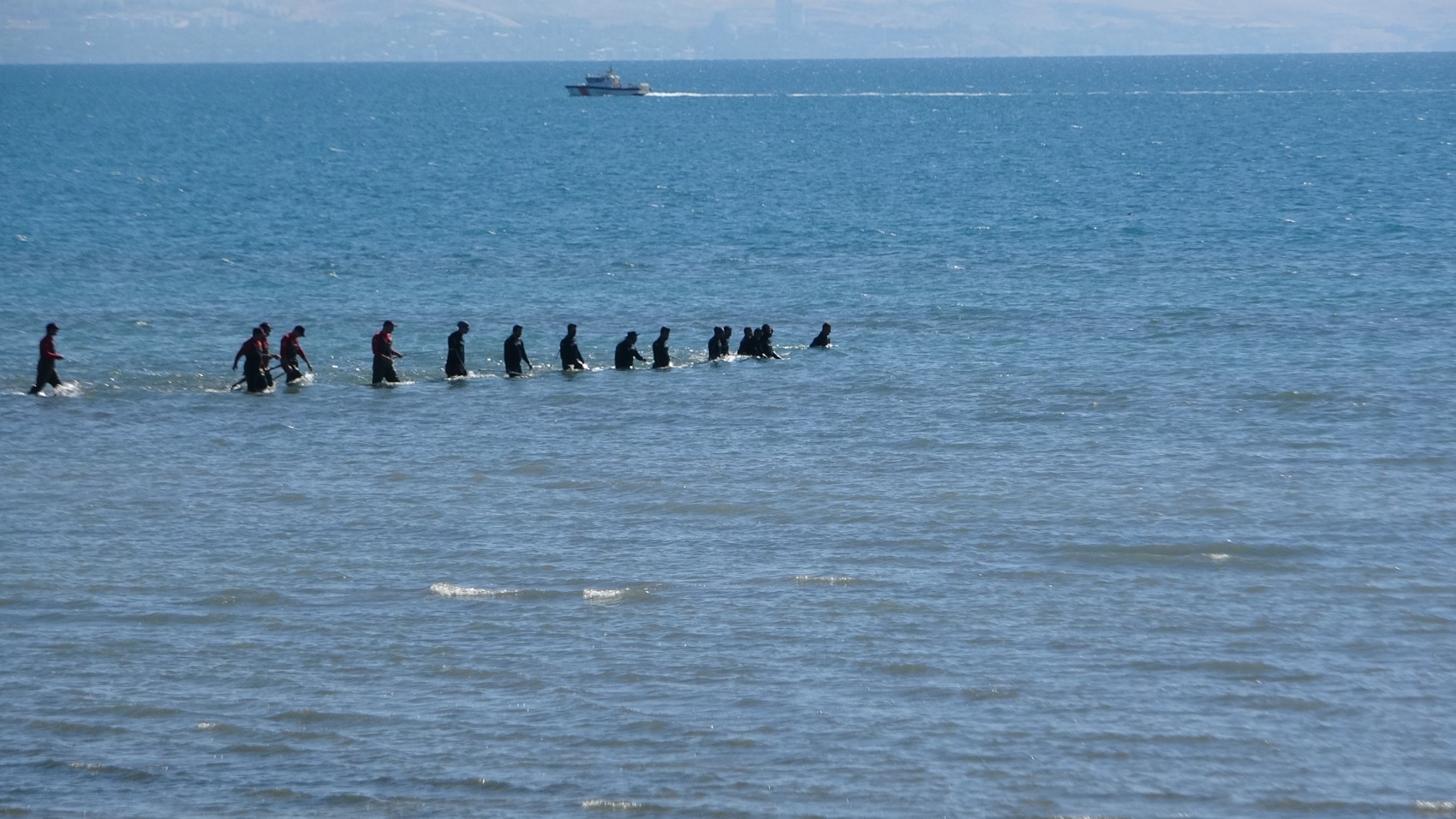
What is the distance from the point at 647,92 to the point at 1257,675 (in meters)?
166

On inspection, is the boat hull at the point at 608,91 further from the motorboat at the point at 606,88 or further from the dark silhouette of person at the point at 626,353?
the dark silhouette of person at the point at 626,353

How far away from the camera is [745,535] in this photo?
18.0 meters

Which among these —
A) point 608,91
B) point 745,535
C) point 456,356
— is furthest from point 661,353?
point 608,91

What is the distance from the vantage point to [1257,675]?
13594 mm

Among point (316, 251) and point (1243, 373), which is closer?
point (1243, 373)

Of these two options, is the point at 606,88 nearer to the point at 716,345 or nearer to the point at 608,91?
the point at 608,91

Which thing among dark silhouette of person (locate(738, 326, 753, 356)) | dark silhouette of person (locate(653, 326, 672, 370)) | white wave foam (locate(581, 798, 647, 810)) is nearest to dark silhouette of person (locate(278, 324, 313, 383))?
dark silhouette of person (locate(653, 326, 672, 370))

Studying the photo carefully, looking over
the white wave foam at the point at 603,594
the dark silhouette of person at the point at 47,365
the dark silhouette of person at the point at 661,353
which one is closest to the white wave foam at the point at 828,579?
the white wave foam at the point at 603,594

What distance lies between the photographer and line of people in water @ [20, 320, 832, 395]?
86.2 feet

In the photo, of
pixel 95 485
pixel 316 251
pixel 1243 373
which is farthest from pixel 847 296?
pixel 95 485

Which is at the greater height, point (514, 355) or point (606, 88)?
point (606, 88)

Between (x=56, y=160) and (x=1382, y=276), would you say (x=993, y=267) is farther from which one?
(x=56, y=160)

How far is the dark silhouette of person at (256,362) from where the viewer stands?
86.6 ft

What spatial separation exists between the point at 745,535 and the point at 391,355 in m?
11.3
